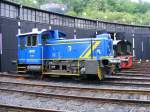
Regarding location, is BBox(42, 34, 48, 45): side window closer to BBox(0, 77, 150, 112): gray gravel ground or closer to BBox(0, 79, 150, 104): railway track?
BBox(0, 79, 150, 104): railway track

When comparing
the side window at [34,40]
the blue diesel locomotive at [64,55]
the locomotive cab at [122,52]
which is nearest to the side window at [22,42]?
the blue diesel locomotive at [64,55]

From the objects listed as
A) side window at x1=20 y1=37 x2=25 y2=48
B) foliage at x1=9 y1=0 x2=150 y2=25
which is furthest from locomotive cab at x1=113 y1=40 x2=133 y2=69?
foliage at x1=9 y1=0 x2=150 y2=25

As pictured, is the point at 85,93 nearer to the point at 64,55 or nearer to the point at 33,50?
the point at 64,55

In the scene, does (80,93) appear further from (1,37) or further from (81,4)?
(81,4)

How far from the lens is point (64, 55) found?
15.9 meters

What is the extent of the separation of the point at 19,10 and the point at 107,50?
1251cm

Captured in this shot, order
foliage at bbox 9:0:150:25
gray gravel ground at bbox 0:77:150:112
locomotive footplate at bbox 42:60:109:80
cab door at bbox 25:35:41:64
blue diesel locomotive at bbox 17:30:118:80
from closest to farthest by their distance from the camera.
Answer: gray gravel ground at bbox 0:77:150:112 < locomotive footplate at bbox 42:60:109:80 < blue diesel locomotive at bbox 17:30:118:80 < cab door at bbox 25:35:41:64 < foliage at bbox 9:0:150:25

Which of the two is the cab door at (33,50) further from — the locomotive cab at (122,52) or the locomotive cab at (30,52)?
the locomotive cab at (122,52)

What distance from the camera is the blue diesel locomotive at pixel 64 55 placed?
14.8 meters

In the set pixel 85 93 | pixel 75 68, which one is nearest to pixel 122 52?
pixel 75 68

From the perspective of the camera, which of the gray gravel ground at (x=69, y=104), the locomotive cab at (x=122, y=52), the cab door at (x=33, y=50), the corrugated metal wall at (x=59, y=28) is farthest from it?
the locomotive cab at (x=122, y=52)

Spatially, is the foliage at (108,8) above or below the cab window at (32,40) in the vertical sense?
above

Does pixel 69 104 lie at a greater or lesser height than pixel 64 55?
lesser

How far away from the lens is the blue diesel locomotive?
1478 cm
